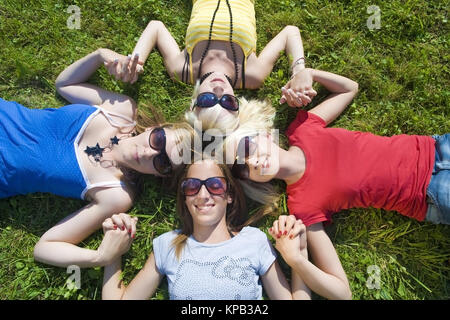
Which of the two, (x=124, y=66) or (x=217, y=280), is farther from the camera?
(x=124, y=66)

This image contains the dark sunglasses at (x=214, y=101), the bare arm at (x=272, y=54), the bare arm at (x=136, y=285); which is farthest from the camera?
the bare arm at (x=272, y=54)

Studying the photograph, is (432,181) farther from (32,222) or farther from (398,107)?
(32,222)

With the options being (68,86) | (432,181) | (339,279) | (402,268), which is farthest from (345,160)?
(68,86)

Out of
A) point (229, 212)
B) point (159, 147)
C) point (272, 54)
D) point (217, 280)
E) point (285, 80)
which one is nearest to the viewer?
point (217, 280)

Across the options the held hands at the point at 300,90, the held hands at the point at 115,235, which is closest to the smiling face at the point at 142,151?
the held hands at the point at 115,235

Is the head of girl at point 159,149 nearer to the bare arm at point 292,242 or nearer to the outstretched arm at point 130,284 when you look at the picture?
the outstretched arm at point 130,284

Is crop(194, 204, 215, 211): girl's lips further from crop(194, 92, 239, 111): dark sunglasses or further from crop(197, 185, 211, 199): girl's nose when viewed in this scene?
crop(194, 92, 239, 111): dark sunglasses

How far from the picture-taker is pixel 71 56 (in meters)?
4.36

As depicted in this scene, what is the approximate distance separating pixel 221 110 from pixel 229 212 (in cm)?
113

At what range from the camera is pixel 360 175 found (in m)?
3.44

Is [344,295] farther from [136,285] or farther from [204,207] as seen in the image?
[136,285]

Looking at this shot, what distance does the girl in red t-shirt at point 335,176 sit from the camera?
341 cm

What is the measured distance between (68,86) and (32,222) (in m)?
1.62

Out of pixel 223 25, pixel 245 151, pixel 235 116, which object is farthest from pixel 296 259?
pixel 223 25
